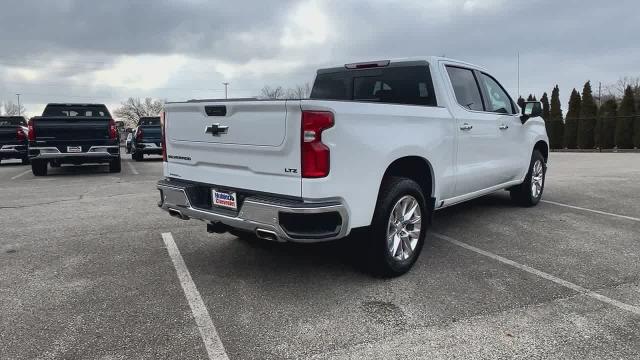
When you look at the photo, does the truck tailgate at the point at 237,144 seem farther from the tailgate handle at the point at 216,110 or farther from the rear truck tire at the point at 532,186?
the rear truck tire at the point at 532,186

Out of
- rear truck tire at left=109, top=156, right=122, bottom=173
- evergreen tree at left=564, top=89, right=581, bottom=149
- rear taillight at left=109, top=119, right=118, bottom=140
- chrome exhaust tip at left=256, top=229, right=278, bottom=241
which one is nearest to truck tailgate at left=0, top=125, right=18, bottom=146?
rear truck tire at left=109, top=156, right=122, bottom=173

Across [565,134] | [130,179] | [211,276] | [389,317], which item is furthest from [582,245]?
[565,134]

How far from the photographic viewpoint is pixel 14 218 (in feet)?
21.9

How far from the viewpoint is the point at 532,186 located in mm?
7051

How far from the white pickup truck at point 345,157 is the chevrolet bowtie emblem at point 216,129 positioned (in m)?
0.01

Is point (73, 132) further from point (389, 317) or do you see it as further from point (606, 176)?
point (606, 176)

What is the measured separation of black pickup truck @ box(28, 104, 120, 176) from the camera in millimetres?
11852

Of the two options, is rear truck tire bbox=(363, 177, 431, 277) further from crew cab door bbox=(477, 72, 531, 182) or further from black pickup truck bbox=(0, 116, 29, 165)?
black pickup truck bbox=(0, 116, 29, 165)

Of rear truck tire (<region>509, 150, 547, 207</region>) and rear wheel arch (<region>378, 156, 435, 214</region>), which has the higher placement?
rear wheel arch (<region>378, 156, 435, 214</region>)

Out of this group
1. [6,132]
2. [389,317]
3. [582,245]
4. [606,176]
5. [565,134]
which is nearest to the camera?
[389,317]

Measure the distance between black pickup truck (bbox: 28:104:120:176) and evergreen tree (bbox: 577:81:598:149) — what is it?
28151 millimetres

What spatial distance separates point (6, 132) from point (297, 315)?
17.1 m

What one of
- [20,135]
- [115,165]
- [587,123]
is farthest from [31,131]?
[587,123]

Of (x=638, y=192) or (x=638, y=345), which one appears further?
(x=638, y=192)
